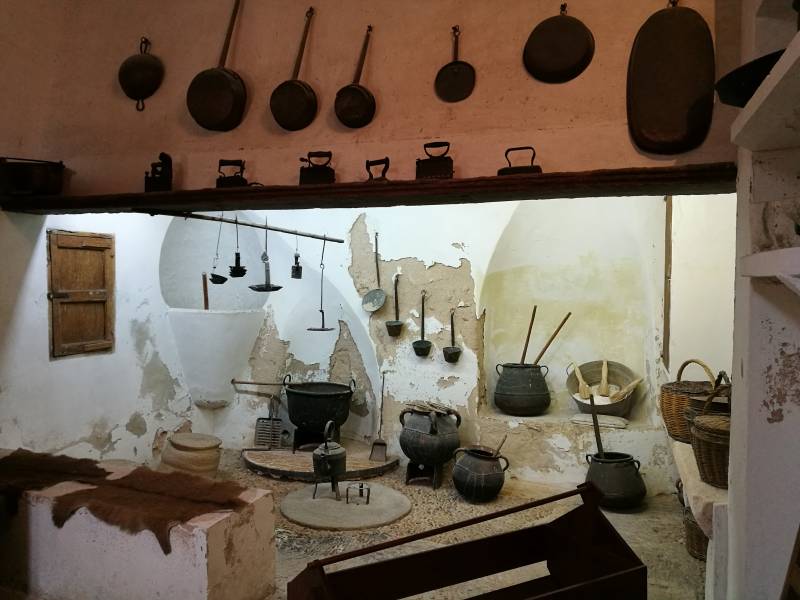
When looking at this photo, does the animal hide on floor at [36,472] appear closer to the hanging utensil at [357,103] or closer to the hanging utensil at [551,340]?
the hanging utensil at [357,103]

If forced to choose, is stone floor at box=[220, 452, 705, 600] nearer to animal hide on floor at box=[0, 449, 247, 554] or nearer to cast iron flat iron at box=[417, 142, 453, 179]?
animal hide on floor at box=[0, 449, 247, 554]

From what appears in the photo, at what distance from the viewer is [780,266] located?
50.6 inches

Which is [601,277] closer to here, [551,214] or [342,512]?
[551,214]

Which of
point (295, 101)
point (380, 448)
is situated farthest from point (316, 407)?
point (295, 101)

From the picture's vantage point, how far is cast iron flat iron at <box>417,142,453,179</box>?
2.33 m

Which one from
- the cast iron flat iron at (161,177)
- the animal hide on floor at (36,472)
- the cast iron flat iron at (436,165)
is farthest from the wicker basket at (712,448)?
the animal hide on floor at (36,472)

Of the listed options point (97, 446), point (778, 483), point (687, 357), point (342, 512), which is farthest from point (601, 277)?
point (97, 446)

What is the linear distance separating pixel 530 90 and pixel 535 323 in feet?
11.6

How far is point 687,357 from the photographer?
3.99 metres

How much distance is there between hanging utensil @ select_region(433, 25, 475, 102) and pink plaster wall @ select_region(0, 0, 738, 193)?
34mm

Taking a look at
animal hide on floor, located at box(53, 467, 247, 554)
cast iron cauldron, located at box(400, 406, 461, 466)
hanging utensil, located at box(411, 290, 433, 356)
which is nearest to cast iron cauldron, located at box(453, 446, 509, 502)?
cast iron cauldron, located at box(400, 406, 461, 466)

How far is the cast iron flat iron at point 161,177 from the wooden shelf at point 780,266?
2.34 meters

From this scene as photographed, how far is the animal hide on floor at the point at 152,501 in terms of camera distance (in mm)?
2453

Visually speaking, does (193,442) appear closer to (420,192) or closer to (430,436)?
(430,436)
